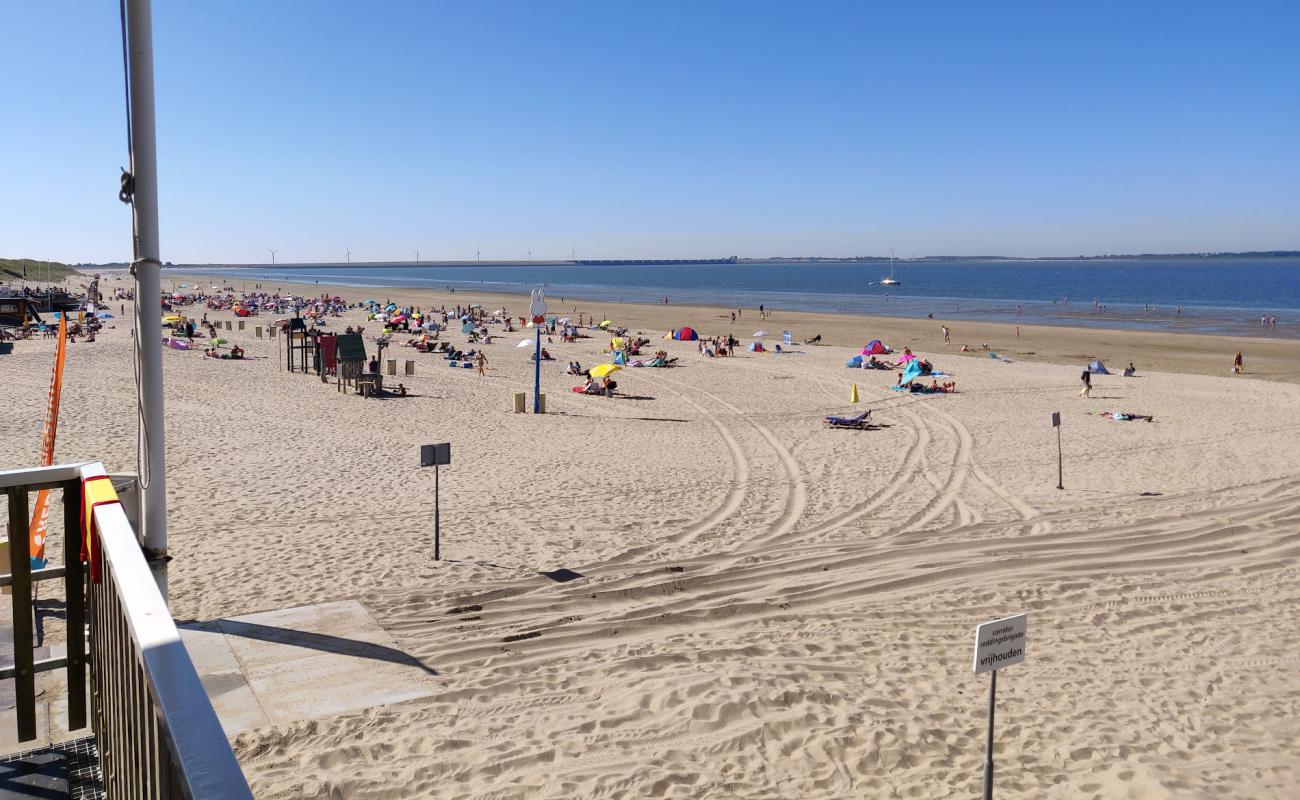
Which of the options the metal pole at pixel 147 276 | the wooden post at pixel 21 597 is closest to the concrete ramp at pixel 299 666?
the metal pole at pixel 147 276

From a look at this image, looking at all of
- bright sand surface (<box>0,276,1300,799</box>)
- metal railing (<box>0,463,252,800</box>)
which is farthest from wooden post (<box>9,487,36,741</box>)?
bright sand surface (<box>0,276,1300,799</box>)

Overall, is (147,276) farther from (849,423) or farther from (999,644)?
(849,423)

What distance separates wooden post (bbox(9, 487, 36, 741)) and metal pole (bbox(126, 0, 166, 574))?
148 centimetres

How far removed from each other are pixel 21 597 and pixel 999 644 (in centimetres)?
461

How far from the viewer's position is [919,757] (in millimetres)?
5949

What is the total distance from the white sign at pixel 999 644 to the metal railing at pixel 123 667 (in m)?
4.04

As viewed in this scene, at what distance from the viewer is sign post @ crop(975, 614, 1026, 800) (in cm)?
499

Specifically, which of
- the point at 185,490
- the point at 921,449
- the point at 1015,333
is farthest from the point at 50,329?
the point at 1015,333

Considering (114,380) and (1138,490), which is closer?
(1138,490)

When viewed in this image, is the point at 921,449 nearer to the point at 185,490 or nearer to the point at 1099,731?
the point at 1099,731

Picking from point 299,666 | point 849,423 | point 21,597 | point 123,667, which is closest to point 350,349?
point 849,423

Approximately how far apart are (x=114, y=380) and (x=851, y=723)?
71.0ft

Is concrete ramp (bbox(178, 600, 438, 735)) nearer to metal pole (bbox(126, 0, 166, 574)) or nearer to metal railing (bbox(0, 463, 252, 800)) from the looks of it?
metal pole (bbox(126, 0, 166, 574))

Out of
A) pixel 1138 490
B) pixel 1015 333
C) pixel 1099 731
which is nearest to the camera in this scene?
pixel 1099 731
